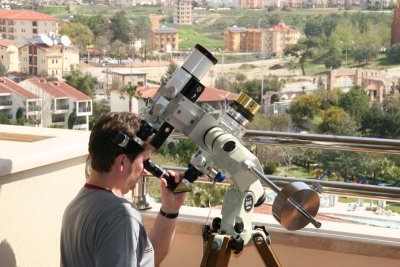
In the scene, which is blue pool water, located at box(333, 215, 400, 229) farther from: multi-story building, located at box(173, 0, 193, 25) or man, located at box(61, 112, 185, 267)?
multi-story building, located at box(173, 0, 193, 25)

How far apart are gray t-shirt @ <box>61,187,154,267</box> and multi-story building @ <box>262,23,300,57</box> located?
29172mm

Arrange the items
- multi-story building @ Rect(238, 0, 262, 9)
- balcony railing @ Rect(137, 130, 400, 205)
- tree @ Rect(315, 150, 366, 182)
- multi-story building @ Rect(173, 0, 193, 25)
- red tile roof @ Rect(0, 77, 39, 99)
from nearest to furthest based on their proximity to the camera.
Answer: balcony railing @ Rect(137, 130, 400, 205) → tree @ Rect(315, 150, 366, 182) → red tile roof @ Rect(0, 77, 39, 99) → multi-story building @ Rect(173, 0, 193, 25) → multi-story building @ Rect(238, 0, 262, 9)

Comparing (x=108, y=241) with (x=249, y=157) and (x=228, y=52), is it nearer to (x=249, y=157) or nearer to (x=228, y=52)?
(x=249, y=157)

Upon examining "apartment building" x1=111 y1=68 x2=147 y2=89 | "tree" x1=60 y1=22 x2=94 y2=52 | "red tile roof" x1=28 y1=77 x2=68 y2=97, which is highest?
"tree" x1=60 y1=22 x2=94 y2=52

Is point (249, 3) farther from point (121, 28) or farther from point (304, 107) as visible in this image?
point (304, 107)

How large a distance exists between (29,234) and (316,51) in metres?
28.6

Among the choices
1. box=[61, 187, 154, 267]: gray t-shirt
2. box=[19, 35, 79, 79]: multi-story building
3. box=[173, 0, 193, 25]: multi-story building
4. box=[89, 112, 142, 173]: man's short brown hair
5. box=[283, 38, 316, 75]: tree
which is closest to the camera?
box=[61, 187, 154, 267]: gray t-shirt

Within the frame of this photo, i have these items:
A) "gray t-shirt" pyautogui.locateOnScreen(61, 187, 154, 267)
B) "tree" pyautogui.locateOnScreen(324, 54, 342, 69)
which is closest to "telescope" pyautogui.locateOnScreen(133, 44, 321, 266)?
"gray t-shirt" pyautogui.locateOnScreen(61, 187, 154, 267)

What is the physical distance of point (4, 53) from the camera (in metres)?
28.7

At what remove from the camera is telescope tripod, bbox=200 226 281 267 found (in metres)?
1.70

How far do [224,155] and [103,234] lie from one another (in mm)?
417

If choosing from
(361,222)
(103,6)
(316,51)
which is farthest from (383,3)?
(361,222)

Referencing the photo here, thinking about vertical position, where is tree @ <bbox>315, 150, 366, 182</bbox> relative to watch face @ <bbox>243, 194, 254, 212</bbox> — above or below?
below

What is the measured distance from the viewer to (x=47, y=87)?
87.0ft
